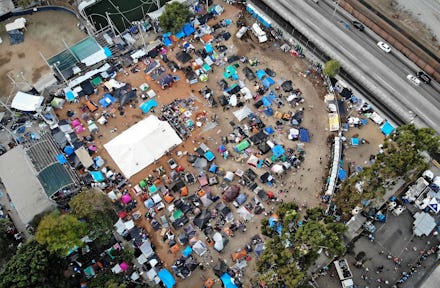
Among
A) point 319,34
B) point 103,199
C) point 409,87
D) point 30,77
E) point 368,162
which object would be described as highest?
point 30,77

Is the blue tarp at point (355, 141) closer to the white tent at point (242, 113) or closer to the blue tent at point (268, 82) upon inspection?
the blue tent at point (268, 82)

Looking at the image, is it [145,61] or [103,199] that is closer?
[103,199]

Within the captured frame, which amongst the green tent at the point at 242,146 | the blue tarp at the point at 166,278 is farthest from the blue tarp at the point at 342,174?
the blue tarp at the point at 166,278

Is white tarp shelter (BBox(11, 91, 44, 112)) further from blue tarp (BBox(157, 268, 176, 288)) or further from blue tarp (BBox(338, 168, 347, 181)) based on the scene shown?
blue tarp (BBox(338, 168, 347, 181))

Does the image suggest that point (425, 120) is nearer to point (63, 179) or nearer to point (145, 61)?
point (145, 61)

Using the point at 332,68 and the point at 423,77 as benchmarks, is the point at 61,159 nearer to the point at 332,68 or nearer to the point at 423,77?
the point at 332,68

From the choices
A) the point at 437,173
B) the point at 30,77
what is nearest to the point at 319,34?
the point at 437,173
